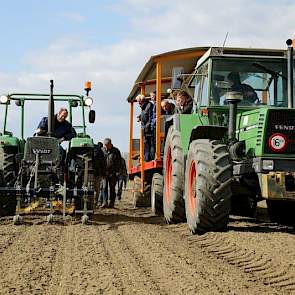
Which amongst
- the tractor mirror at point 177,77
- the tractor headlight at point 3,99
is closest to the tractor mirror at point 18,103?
the tractor headlight at point 3,99

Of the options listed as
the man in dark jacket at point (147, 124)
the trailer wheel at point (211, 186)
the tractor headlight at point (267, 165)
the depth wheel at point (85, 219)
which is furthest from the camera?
the man in dark jacket at point (147, 124)

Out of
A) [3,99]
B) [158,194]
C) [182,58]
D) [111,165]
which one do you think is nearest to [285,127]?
[182,58]

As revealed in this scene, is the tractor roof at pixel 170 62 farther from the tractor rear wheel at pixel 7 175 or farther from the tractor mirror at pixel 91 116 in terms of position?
the tractor rear wheel at pixel 7 175

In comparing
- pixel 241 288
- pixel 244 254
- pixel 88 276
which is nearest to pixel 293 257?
pixel 244 254

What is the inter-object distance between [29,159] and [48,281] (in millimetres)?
5392

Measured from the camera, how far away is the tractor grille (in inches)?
287

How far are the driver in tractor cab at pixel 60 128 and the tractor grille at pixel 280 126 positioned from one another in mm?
4440

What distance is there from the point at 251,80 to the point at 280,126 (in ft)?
4.34

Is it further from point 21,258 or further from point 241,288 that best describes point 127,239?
point 241,288

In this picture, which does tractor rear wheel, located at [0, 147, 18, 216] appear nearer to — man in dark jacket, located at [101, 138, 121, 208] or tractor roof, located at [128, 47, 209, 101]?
tractor roof, located at [128, 47, 209, 101]

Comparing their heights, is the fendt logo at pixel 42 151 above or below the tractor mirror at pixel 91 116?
below

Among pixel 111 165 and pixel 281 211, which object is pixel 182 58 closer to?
pixel 281 211

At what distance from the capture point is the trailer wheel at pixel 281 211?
8812mm

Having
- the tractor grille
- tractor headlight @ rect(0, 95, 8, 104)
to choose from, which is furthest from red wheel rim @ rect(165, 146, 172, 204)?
tractor headlight @ rect(0, 95, 8, 104)
